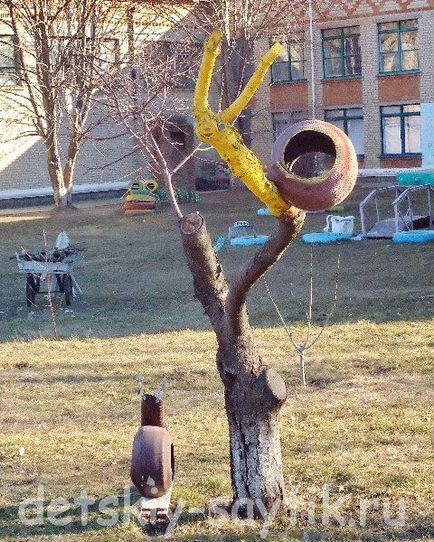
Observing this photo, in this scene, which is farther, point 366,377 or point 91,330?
point 91,330

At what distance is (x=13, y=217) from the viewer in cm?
3025

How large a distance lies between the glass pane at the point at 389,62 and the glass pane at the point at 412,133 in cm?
171

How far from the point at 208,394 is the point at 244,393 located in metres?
3.32

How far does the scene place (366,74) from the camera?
1347 inches

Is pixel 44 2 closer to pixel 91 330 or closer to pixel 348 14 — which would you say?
pixel 348 14

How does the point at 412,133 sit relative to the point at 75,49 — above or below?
below

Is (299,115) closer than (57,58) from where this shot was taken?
No

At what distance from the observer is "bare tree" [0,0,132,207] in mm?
28547

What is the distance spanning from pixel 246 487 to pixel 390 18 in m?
29.5

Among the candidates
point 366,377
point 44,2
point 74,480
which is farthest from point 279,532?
point 44,2

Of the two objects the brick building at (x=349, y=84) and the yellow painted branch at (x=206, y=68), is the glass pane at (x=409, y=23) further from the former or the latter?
the yellow painted branch at (x=206, y=68)

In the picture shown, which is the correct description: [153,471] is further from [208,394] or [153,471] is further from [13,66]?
[13,66]

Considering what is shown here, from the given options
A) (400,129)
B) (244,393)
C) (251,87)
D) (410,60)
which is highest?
(410,60)

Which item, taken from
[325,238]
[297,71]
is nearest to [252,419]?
[325,238]
